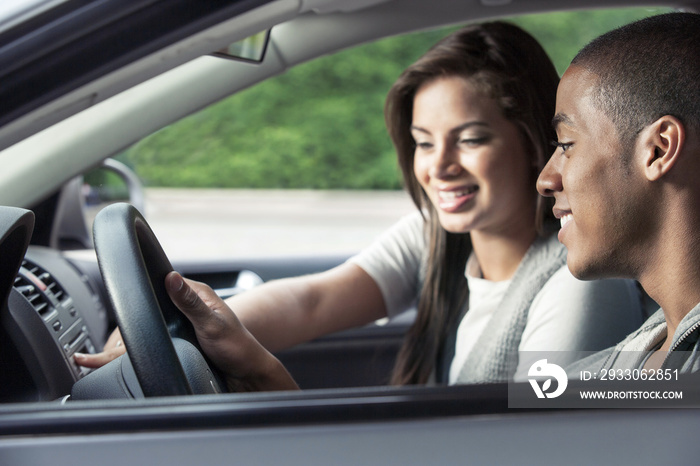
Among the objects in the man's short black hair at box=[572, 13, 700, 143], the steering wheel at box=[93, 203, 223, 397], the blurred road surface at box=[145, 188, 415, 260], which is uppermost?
the man's short black hair at box=[572, 13, 700, 143]

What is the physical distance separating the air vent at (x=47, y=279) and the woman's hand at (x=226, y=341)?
45 centimetres

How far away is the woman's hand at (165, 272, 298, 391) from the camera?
1228 millimetres

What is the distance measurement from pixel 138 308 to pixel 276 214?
8.09 metres

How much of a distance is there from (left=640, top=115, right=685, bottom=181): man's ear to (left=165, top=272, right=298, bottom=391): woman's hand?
0.73m

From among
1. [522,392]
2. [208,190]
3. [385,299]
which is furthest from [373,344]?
[208,190]

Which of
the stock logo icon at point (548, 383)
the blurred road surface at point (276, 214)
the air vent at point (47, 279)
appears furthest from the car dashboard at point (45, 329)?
the blurred road surface at point (276, 214)

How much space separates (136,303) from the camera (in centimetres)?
99

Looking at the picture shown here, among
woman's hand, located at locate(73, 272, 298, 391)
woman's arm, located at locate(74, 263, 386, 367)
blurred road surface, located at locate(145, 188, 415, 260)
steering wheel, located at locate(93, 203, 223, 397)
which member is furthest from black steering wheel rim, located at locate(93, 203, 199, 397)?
blurred road surface, located at locate(145, 188, 415, 260)

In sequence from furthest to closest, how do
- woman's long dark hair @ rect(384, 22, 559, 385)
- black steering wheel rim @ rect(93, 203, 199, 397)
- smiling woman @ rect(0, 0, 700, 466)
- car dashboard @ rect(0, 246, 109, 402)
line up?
woman's long dark hair @ rect(384, 22, 559, 385), car dashboard @ rect(0, 246, 109, 402), black steering wheel rim @ rect(93, 203, 199, 397), smiling woman @ rect(0, 0, 700, 466)

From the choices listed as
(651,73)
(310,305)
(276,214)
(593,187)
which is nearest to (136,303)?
(593,187)

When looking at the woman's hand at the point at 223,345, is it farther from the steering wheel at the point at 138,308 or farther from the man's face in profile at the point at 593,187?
the man's face in profile at the point at 593,187

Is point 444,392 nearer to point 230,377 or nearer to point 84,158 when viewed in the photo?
point 230,377

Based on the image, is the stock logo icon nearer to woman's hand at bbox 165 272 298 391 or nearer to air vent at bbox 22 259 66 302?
woman's hand at bbox 165 272 298 391

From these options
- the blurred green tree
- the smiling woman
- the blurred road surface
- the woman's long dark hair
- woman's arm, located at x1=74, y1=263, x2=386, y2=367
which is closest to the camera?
the smiling woman
